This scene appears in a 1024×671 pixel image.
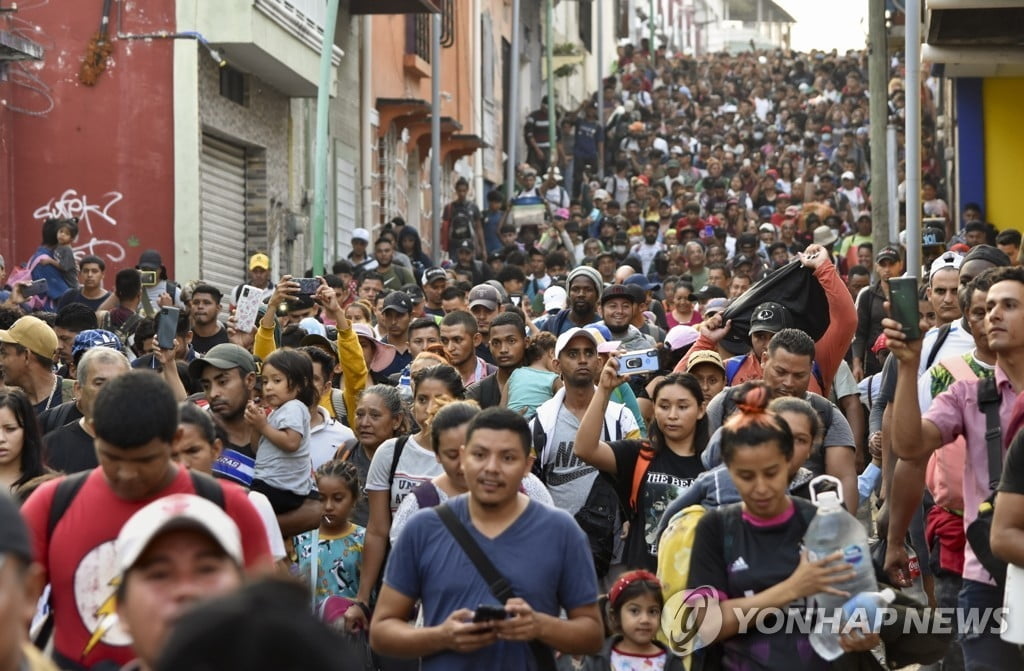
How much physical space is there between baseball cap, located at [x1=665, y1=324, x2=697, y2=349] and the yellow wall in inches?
417

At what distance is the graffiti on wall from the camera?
1861 centimetres

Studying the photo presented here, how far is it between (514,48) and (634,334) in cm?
2087

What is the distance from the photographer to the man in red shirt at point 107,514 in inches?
199

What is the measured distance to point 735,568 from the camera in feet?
19.5

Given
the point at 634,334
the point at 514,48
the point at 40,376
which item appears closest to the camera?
the point at 40,376

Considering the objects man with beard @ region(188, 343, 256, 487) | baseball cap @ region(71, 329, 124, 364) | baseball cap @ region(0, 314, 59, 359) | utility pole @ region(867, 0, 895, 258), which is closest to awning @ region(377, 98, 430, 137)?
utility pole @ region(867, 0, 895, 258)

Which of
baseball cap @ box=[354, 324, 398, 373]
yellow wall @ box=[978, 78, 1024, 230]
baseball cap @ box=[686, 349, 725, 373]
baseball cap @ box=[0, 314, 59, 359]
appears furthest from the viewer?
yellow wall @ box=[978, 78, 1024, 230]

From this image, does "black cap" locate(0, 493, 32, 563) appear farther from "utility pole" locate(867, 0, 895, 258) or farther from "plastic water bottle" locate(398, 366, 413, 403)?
"utility pole" locate(867, 0, 895, 258)

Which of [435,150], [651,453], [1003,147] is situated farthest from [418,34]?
[651,453]

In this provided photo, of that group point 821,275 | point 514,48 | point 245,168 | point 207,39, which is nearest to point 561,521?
point 821,275

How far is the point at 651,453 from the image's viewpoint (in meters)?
8.28

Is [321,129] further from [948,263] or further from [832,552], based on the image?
[832,552]

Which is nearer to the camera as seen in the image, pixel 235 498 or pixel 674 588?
pixel 235 498

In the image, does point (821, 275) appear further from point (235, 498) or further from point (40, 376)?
point (235, 498)
